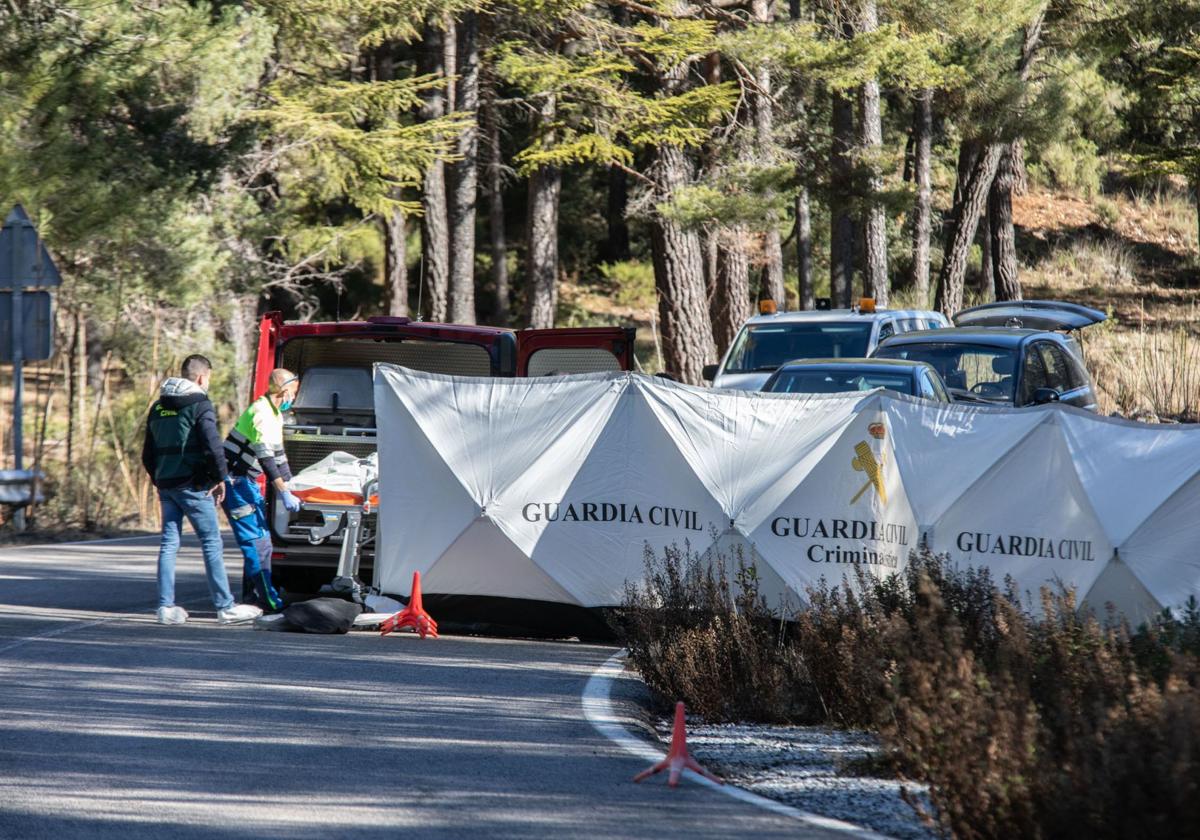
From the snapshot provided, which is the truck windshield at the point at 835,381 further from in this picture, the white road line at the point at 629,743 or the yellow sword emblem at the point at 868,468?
the white road line at the point at 629,743

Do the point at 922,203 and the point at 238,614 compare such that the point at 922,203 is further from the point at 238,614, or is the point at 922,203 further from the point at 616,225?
the point at 238,614

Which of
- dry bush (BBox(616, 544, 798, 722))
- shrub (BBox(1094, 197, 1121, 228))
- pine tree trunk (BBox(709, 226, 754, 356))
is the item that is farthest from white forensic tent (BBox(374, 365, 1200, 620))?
shrub (BBox(1094, 197, 1121, 228))

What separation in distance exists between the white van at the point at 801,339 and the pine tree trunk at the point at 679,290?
22.8 feet

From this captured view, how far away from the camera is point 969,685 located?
5.91 metres

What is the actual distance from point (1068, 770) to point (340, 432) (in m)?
8.14

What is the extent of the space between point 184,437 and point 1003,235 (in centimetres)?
3122

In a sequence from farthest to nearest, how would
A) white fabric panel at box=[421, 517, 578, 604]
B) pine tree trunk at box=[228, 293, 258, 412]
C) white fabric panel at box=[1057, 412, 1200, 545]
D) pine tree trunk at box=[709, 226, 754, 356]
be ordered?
pine tree trunk at box=[709, 226, 754, 356]
pine tree trunk at box=[228, 293, 258, 412]
white fabric panel at box=[421, 517, 578, 604]
white fabric panel at box=[1057, 412, 1200, 545]

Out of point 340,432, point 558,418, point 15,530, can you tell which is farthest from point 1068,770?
point 15,530

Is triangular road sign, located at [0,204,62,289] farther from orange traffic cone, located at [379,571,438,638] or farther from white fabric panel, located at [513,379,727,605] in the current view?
white fabric panel, located at [513,379,727,605]

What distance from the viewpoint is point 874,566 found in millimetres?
10109

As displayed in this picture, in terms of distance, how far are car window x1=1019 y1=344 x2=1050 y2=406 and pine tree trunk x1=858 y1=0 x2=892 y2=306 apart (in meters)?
10.0

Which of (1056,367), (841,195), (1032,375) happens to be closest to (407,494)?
(1032,375)

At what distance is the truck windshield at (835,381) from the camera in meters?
13.6

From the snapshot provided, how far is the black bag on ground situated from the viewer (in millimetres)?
11148
